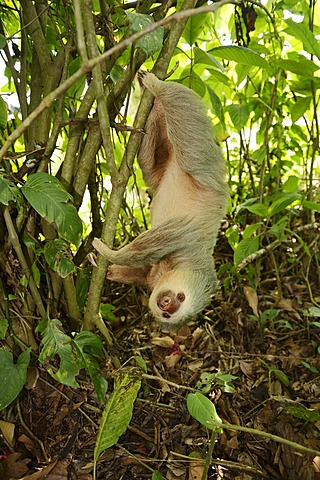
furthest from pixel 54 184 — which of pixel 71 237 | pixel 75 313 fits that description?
pixel 75 313

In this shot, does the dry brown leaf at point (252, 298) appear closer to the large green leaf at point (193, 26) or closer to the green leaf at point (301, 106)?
the green leaf at point (301, 106)

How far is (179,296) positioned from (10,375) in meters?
0.98

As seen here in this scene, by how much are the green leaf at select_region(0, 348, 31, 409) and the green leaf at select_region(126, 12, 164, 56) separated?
1558 mm

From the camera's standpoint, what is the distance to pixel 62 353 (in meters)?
2.37

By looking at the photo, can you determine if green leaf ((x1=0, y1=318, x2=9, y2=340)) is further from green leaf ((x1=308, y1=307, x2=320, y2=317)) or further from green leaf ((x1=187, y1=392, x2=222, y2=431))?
green leaf ((x1=308, y1=307, x2=320, y2=317))

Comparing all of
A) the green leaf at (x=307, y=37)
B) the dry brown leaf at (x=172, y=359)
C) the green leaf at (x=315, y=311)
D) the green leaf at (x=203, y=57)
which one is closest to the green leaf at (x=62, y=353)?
the dry brown leaf at (x=172, y=359)

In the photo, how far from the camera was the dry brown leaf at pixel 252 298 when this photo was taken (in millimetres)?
3613

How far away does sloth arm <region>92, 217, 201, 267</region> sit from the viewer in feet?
8.35

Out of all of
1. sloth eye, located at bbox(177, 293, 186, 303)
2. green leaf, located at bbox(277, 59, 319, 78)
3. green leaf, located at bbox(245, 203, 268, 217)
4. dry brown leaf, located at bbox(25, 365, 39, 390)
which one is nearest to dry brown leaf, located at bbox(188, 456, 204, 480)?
sloth eye, located at bbox(177, 293, 186, 303)

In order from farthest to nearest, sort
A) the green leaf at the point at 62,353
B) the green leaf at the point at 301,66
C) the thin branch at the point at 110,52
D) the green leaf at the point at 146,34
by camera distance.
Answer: the green leaf at the point at 301,66, the green leaf at the point at 62,353, the green leaf at the point at 146,34, the thin branch at the point at 110,52

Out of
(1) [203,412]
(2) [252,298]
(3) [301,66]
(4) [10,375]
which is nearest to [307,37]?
(3) [301,66]

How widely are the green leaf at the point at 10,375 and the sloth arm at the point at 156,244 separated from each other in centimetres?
65

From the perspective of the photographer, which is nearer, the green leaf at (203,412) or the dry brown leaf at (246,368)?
the green leaf at (203,412)

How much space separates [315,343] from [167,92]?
1972mm
